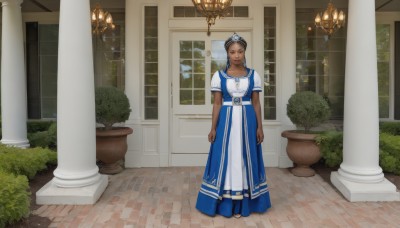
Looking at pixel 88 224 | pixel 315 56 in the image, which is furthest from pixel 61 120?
pixel 315 56

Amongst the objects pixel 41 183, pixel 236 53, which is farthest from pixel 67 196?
pixel 236 53

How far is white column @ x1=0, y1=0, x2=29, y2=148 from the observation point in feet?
21.2

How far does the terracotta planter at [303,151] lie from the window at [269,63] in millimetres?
804

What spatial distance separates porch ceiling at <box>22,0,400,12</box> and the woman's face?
4.78 m

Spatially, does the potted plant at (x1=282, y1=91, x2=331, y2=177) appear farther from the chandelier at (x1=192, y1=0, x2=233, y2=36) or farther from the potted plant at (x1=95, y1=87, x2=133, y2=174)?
the potted plant at (x1=95, y1=87, x2=133, y2=174)

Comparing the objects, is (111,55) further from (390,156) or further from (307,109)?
(390,156)

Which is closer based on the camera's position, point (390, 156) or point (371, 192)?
point (371, 192)

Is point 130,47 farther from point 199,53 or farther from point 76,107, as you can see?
point 76,107

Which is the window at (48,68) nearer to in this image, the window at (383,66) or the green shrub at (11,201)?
the green shrub at (11,201)

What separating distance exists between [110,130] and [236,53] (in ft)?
9.52

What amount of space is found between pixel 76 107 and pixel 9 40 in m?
2.93

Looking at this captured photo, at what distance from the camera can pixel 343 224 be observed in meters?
3.82

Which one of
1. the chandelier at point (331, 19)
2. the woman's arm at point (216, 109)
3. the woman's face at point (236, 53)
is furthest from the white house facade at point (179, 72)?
the woman's face at point (236, 53)

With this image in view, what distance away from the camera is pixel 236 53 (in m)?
3.87
